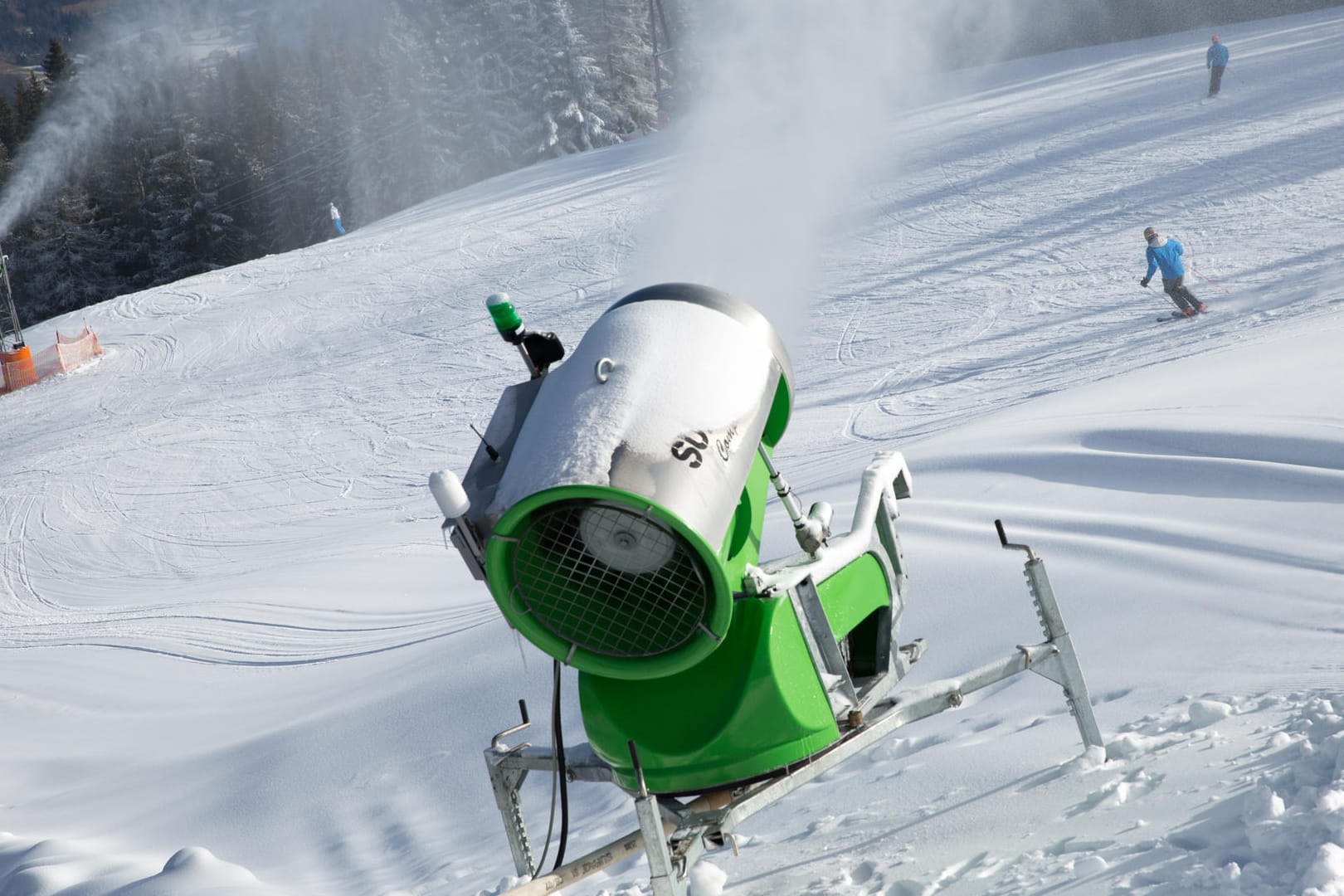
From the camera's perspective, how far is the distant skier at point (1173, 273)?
12.4 m

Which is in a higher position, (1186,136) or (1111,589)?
(1111,589)

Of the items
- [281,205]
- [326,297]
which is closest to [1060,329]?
[326,297]

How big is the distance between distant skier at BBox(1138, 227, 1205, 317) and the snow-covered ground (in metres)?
0.40

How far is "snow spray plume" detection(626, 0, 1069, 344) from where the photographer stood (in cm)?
1883

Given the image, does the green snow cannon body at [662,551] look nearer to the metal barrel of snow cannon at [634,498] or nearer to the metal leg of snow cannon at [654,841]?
the metal barrel of snow cannon at [634,498]

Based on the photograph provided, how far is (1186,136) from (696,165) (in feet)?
32.8

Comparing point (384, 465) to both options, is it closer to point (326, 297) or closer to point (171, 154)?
point (326, 297)

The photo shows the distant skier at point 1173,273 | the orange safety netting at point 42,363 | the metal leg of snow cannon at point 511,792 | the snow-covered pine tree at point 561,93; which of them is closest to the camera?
the metal leg of snow cannon at point 511,792

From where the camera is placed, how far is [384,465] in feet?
45.6

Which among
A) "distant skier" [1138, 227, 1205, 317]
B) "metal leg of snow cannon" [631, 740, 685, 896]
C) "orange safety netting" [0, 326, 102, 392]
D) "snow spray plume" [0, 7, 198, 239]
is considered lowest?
"distant skier" [1138, 227, 1205, 317]

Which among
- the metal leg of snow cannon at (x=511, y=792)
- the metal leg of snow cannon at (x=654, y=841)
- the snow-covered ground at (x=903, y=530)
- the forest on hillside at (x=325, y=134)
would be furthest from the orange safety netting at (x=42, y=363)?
the forest on hillside at (x=325, y=134)

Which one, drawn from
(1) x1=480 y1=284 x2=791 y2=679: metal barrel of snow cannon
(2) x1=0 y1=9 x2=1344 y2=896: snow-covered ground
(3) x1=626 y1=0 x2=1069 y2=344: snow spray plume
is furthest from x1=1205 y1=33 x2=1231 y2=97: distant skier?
(1) x1=480 y1=284 x2=791 y2=679: metal barrel of snow cannon

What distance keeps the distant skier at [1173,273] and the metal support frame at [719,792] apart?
32.5 feet

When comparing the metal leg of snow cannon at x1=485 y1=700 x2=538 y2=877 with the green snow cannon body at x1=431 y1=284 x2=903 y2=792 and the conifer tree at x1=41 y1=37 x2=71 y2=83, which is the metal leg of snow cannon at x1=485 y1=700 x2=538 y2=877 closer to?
the green snow cannon body at x1=431 y1=284 x2=903 y2=792
